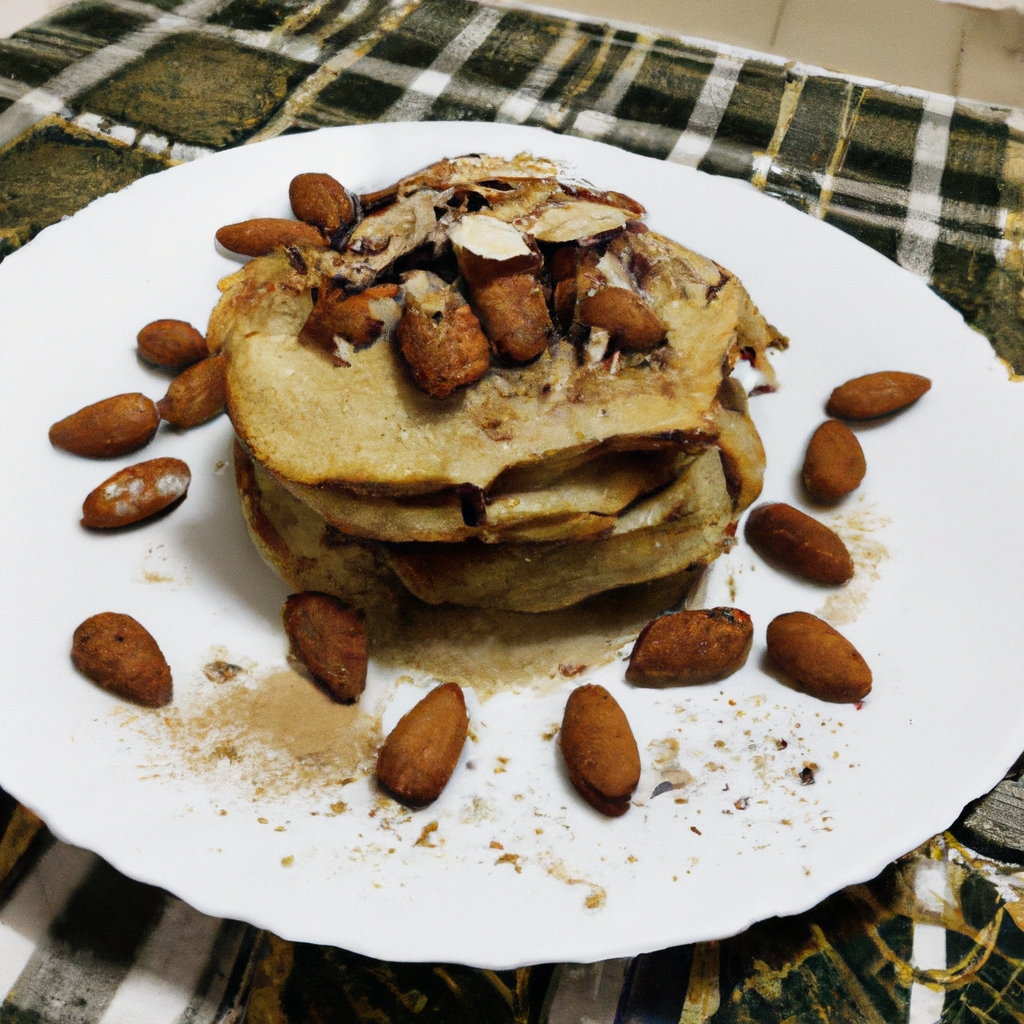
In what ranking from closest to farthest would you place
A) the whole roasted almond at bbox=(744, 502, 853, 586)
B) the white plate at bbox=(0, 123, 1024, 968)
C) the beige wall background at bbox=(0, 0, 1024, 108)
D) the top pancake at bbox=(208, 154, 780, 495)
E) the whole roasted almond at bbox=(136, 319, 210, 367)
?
the white plate at bbox=(0, 123, 1024, 968) < the top pancake at bbox=(208, 154, 780, 495) < the whole roasted almond at bbox=(744, 502, 853, 586) < the whole roasted almond at bbox=(136, 319, 210, 367) < the beige wall background at bbox=(0, 0, 1024, 108)

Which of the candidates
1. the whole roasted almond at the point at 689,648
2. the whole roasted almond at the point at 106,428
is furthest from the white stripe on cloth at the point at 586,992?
the whole roasted almond at the point at 106,428

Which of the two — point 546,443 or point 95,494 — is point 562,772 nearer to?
point 546,443

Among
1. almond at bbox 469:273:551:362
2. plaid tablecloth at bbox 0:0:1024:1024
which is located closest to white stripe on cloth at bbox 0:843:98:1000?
plaid tablecloth at bbox 0:0:1024:1024

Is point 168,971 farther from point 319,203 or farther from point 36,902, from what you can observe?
→ point 319,203

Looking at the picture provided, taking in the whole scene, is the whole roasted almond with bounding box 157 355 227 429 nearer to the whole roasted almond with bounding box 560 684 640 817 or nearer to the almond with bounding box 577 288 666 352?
the almond with bounding box 577 288 666 352

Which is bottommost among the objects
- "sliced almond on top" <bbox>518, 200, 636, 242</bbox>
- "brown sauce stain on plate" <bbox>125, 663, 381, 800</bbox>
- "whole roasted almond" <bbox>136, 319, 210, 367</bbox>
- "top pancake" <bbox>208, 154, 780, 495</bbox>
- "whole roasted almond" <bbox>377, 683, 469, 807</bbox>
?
"brown sauce stain on plate" <bbox>125, 663, 381, 800</bbox>

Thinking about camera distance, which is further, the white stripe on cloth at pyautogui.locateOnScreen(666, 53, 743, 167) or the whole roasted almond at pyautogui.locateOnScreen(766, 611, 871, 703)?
the white stripe on cloth at pyautogui.locateOnScreen(666, 53, 743, 167)

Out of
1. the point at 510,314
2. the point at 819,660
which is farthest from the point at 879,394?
the point at 510,314

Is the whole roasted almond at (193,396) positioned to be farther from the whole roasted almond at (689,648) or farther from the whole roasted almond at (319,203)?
the whole roasted almond at (689,648)
